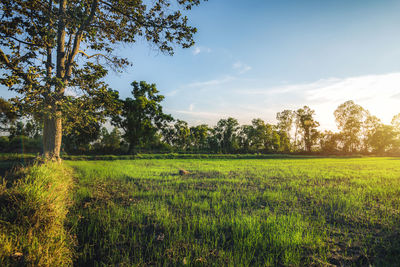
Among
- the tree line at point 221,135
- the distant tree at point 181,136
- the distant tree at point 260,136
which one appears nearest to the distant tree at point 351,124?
the tree line at point 221,135

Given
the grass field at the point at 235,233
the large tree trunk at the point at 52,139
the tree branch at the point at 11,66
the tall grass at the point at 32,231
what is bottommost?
the grass field at the point at 235,233

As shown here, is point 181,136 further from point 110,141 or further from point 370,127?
point 370,127

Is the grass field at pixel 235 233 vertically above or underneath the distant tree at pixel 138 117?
underneath

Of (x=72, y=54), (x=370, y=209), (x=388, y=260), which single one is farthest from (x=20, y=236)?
(x=72, y=54)

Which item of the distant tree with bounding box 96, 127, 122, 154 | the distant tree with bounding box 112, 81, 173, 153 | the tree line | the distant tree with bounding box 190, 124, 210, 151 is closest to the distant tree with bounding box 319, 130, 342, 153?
the tree line

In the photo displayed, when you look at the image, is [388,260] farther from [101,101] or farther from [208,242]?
[101,101]

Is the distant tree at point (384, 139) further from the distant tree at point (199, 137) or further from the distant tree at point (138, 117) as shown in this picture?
the distant tree at point (138, 117)

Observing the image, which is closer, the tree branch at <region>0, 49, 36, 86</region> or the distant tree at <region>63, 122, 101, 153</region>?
the tree branch at <region>0, 49, 36, 86</region>

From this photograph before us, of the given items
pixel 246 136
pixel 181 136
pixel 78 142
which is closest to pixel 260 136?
pixel 246 136

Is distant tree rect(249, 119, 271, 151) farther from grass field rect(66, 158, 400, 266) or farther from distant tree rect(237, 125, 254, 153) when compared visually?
grass field rect(66, 158, 400, 266)

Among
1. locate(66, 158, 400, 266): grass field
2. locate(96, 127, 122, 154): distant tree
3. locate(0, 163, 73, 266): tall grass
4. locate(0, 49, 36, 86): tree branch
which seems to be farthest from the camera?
locate(96, 127, 122, 154): distant tree

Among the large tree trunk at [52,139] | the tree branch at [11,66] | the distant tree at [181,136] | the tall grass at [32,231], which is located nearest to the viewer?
the tall grass at [32,231]

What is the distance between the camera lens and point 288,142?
48.2 metres

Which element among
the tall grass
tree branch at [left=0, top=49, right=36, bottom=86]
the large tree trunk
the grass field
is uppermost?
tree branch at [left=0, top=49, right=36, bottom=86]
